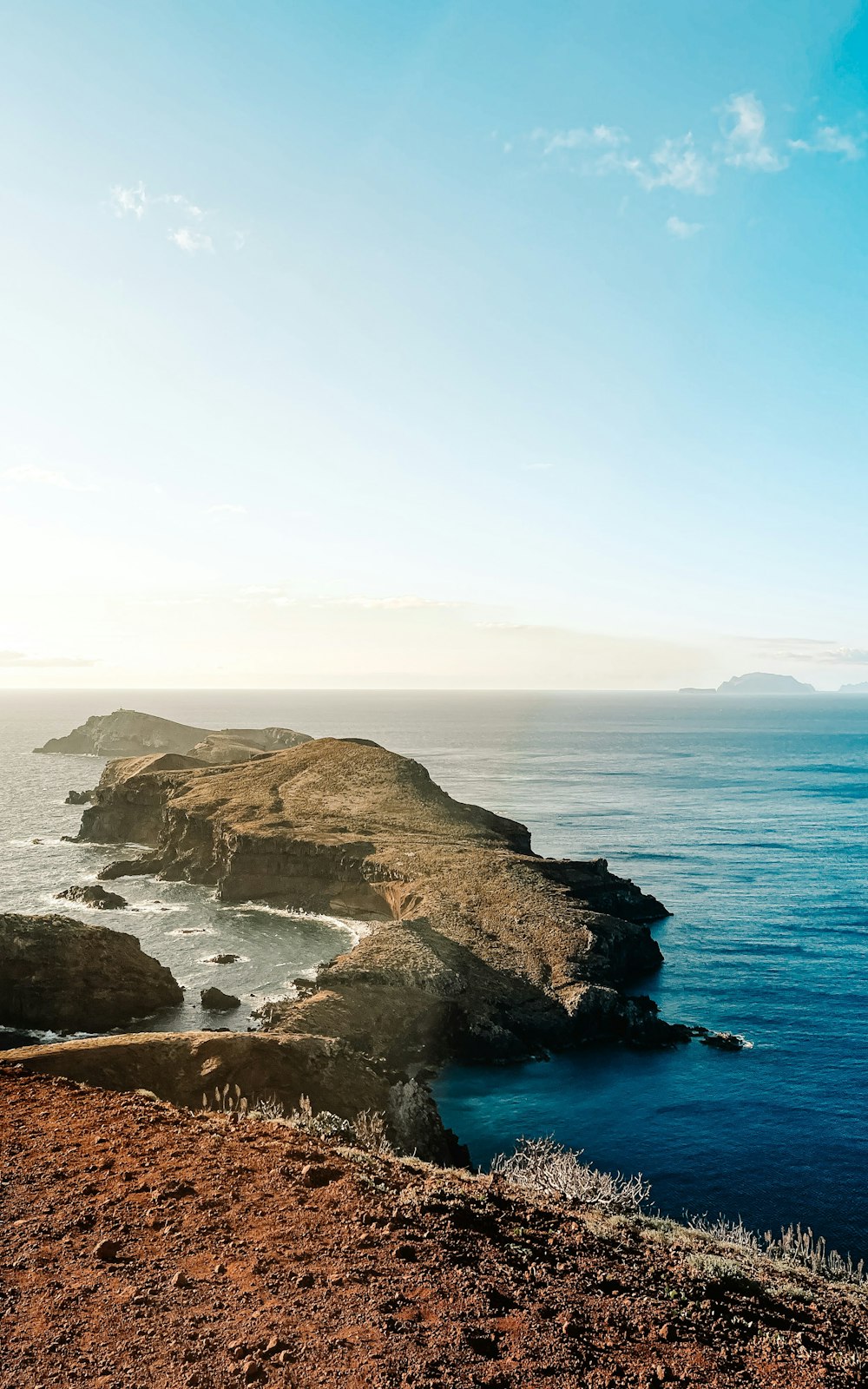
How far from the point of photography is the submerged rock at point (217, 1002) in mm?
54000

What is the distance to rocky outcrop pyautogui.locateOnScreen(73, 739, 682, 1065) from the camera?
50.6 m

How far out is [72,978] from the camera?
5194 centimetres

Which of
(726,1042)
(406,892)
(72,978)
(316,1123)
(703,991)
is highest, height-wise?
(316,1123)

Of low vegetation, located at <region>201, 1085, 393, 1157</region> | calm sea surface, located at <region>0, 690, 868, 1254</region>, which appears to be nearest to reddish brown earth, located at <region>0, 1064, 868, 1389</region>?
low vegetation, located at <region>201, 1085, 393, 1157</region>

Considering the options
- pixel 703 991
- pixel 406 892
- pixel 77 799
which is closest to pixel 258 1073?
pixel 406 892

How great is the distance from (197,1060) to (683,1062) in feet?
105

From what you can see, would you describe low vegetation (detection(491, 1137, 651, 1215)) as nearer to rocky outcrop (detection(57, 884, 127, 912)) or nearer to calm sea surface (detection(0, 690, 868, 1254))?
calm sea surface (detection(0, 690, 868, 1254))

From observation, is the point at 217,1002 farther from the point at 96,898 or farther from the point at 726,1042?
the point at 726,1042

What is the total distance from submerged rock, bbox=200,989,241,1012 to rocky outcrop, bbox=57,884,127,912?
2823cm

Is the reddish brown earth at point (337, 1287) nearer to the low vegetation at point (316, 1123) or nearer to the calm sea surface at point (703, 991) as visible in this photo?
the low vegetation at point (316, 1123)

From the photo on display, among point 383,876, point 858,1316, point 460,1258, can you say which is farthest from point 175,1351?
point 383,876

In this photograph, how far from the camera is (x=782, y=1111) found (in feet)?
143

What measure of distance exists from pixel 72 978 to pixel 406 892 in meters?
29.7

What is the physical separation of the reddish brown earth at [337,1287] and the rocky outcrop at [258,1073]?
1130cm
